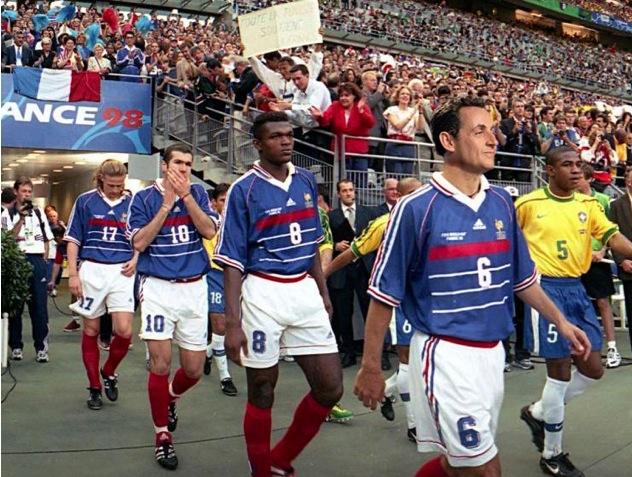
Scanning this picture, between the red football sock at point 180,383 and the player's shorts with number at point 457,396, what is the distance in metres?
2.58

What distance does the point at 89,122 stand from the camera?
13.6 meters

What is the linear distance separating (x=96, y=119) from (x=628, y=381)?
30.1 feet

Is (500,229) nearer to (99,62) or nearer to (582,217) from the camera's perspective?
(582,217)

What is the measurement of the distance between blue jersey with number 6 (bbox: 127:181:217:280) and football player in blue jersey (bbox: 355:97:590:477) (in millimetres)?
2388

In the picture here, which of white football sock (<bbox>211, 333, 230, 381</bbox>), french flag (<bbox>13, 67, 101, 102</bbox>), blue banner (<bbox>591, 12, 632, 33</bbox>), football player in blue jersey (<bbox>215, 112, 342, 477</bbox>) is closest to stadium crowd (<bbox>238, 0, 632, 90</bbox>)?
blue banner (<bbox>591, 12, 632, 33</bbox>)

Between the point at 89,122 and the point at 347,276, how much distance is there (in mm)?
6328

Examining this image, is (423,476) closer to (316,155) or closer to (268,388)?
(268,388)

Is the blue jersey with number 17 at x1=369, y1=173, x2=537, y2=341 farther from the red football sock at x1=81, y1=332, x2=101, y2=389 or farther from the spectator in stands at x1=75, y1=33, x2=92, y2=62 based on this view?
the spectator in stands at x1=75, y1=33, x2=92, y2=62

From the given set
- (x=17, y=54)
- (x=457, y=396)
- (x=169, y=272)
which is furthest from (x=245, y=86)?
(x=457, y=396)

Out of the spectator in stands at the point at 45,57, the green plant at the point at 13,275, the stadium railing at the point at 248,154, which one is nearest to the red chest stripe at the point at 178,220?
the green plant at the point at 13,275

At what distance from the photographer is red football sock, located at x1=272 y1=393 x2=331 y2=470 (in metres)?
4.62

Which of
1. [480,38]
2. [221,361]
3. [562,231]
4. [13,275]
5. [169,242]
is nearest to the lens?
[562,231]

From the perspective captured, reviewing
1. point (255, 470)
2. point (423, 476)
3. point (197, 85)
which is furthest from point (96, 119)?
point (423, 476)

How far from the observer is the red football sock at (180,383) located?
5637 millimetres
